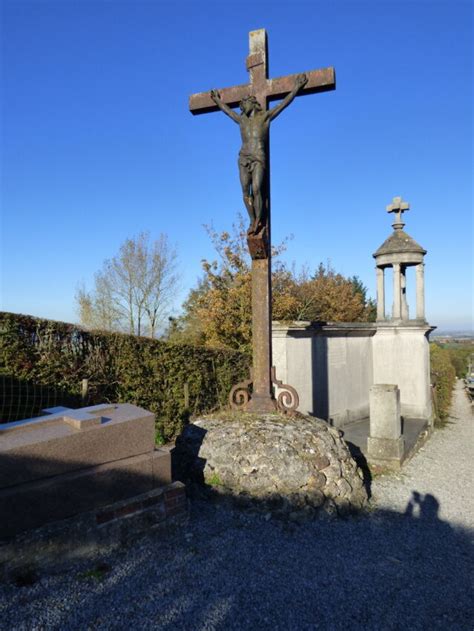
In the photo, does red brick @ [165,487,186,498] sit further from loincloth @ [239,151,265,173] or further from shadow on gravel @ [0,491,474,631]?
loincloth @ [239,151,265,173]

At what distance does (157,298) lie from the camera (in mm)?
22234

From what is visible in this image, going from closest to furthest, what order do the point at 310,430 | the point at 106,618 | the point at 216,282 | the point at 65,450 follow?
1. the point at 106,618
2. the point at 65,450
3. the point at 310,430
4. the point at 216,282

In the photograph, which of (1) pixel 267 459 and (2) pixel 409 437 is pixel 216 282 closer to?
(2) pixel 409 437

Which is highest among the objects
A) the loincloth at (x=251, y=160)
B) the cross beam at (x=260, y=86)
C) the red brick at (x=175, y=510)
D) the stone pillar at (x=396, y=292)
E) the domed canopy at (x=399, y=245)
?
the cross beam at (x=260, y=86)

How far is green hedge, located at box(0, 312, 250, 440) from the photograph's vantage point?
5367mm

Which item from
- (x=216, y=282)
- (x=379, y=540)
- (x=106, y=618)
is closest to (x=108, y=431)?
(x=106, y=618)

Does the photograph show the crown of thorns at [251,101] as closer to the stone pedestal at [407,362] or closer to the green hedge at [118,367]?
the green hedge at [118,367]

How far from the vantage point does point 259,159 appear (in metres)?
4.75

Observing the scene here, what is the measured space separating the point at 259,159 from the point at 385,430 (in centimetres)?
468

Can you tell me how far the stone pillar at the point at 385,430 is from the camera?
6773mm

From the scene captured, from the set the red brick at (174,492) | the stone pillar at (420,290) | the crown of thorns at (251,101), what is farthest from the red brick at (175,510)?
the stone pillar at (420,290)

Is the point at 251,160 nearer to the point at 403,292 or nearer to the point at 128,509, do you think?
the point at 128,509

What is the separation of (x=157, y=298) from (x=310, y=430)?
18.4 m

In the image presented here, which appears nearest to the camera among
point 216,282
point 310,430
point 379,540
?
point 379,540
